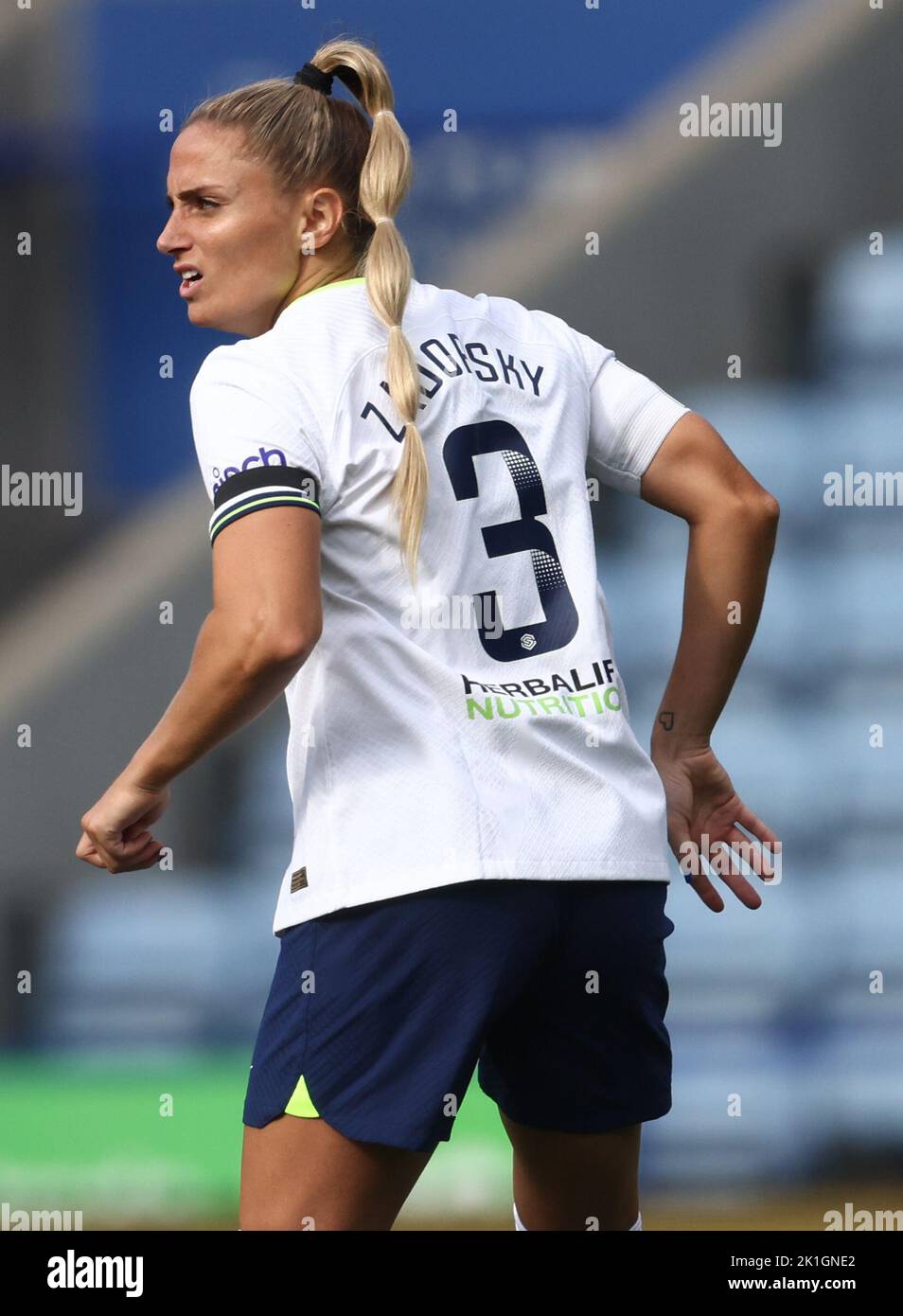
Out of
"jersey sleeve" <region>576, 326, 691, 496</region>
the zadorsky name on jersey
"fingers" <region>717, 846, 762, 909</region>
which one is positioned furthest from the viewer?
"fingers" <region>717, 846, 762, 909</region>

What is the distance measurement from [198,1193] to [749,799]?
1365 millimetres

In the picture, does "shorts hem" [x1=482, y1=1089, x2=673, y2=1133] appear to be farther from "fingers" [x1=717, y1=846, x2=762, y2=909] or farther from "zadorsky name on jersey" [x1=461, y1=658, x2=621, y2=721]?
"zadorsky name on jersey" [x1=461, y1=658, x2=621, y2=721]

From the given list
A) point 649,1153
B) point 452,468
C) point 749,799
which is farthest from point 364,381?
point 649,1153

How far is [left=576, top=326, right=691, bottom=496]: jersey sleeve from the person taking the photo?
5.63ft

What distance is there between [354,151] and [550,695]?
594 mm

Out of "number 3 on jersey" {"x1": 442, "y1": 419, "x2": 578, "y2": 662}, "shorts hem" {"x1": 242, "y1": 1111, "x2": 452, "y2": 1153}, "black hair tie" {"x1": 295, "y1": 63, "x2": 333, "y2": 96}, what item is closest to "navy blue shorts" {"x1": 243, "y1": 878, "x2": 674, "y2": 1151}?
"shorts hem" {"x1": 242, "y1": 1111, "x2": 452, "y2": 1153}

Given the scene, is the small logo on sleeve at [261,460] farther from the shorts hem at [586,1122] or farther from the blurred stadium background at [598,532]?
the blurred stadium background at [598,532]

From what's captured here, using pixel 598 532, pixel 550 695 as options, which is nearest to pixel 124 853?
pixel 550 695

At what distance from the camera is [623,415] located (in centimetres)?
171

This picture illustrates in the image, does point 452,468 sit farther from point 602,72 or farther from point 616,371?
point 602,72

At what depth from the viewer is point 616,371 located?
174 cm

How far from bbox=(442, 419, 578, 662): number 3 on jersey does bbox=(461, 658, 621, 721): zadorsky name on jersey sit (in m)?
0.03

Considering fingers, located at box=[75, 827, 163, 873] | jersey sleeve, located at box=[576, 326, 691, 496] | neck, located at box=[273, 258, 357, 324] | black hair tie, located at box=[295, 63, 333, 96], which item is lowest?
fingers, located at box=[75, 827, 163, 873]

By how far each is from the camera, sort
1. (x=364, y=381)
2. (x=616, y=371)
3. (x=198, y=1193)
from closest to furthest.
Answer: (x=364, y=381), (x=616, y=371), (x=198, y=1193)
